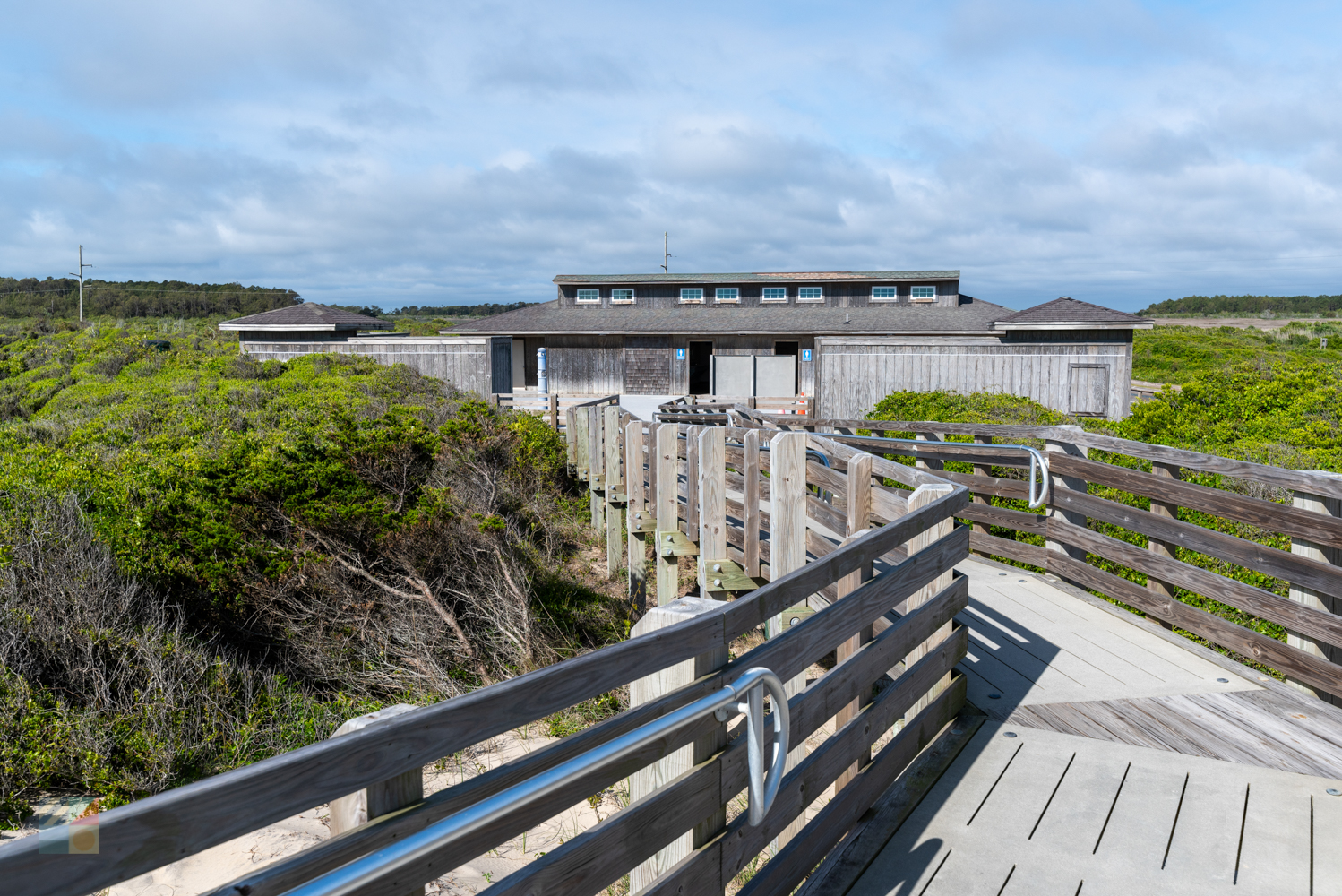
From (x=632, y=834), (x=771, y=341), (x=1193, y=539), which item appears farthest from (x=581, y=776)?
(x=771, y=341)

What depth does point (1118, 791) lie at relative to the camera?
146 inches

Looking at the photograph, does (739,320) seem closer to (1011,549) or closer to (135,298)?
(1011,549)

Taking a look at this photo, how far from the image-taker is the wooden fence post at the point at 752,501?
6387 mm

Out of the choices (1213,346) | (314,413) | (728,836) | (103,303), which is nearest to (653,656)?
(728,836)

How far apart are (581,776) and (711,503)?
16.2ft

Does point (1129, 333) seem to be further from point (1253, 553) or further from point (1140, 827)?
point (1140, 827)

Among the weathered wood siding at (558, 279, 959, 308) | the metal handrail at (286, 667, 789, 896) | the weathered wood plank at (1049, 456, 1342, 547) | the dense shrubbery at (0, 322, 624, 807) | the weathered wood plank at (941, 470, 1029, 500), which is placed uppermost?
the weathered wood siding at (558, 279, 959, 308)

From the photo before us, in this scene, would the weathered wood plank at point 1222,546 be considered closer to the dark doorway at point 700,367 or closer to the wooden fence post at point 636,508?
the wooden fence post at point 636,508

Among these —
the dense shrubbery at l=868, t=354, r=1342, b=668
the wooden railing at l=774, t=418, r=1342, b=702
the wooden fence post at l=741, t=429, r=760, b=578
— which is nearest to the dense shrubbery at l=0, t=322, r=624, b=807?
the wooden fence post at l=741, t=429, r=760, b=578

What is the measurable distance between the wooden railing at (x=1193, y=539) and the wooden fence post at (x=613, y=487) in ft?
14.5

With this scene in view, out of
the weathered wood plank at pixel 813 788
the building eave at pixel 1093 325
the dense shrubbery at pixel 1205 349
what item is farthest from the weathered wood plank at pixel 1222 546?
the dense shrubbery at pixel 1205 349

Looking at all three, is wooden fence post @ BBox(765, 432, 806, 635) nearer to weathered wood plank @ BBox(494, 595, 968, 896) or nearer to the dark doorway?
weathered wood plank @ BBox(494, 595, 968, 896)

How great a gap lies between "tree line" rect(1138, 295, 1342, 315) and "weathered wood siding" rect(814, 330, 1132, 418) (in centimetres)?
9793

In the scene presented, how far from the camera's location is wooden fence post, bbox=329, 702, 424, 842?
1.79 m
